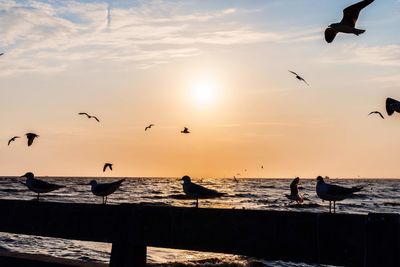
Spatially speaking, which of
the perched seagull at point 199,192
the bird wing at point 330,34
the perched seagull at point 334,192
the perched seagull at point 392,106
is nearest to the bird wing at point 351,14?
the bird wing at point 330,34

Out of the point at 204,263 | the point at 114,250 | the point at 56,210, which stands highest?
the point at 56,210

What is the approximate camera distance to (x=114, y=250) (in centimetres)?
897

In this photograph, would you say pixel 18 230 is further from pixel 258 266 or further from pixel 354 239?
pixel 258 266

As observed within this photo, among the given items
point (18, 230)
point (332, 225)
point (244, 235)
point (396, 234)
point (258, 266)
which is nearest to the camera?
point (396, 234)

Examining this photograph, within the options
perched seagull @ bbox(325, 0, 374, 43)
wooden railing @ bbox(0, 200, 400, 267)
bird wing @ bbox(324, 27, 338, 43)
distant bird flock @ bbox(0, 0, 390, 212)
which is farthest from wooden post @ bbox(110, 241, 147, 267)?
bird wing @ bbox(324, 27, 338, 43)

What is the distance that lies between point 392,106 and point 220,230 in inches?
350

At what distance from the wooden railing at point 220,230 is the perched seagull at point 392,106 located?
339 inches

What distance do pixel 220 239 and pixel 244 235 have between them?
390mm

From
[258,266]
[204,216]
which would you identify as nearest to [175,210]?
[204,216]

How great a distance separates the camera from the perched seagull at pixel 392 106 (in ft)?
A: 48.5

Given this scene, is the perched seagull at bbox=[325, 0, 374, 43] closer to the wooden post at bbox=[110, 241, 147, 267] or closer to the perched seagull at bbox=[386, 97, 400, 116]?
the perched seagull at bbox=[386, 97, 400, 116]

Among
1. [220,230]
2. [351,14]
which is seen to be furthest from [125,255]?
[351,14]

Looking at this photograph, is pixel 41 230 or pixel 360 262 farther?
pixel 41 230

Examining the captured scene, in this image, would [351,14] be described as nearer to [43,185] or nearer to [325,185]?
[325,185]
